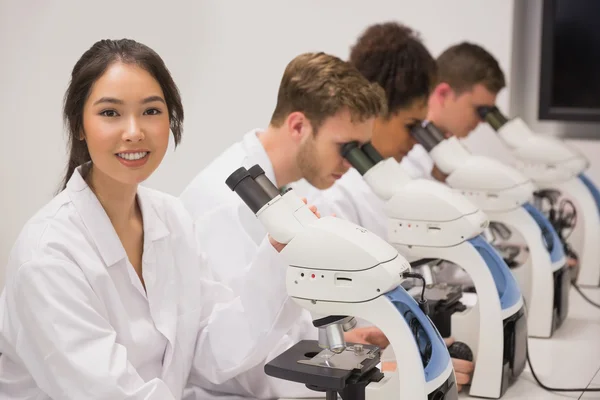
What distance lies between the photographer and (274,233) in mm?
1394

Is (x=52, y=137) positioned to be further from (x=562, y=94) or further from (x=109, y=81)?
(x=562, y=94)

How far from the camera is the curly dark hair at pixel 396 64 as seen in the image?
2.65 metres

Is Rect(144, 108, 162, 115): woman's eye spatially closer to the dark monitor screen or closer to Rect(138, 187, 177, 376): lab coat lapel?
Rect(138, 187, 177, 376): lab coat lapel

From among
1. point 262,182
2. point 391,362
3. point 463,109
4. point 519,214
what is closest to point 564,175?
point 463,109

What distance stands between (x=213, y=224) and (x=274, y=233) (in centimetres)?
78

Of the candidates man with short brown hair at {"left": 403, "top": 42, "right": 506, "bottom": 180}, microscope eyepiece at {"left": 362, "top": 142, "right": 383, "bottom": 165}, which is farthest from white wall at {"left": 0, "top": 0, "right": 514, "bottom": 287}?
microscope eyepiece at {"left": 362, "top": 142, "right": 383, "bottom": 165}

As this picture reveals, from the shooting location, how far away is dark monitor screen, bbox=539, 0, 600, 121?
4.06 metres

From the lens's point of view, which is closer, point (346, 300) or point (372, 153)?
point (346, 300)

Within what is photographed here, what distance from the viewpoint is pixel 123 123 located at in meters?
1.60

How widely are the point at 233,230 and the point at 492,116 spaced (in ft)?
5.00

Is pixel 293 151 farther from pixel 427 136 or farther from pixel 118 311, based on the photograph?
pixel 118 311

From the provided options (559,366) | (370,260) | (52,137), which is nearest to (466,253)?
(559,366)

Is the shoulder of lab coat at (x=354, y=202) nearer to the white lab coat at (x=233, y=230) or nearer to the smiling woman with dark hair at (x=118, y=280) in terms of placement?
the white lab coat at (x=233, y=230)

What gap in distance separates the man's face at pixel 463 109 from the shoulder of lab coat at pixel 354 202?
0.77 metres
